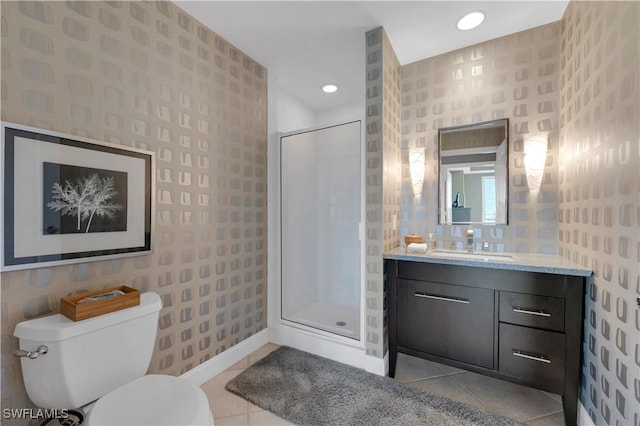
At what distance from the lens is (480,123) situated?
84.5 inches

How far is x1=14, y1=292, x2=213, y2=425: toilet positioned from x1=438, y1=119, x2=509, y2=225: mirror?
2.12m

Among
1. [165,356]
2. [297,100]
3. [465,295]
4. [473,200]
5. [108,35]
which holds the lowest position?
[165,356]

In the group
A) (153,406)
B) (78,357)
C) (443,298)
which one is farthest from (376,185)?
(78,357)

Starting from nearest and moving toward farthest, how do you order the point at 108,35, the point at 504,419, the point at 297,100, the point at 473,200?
the point at 108,35
the point at 504,419
the point at 473,200
the point at 297,100

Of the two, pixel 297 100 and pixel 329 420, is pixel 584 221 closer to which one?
Answer: pixel 329 420

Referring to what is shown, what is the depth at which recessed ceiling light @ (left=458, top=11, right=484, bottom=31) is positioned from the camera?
1.82m

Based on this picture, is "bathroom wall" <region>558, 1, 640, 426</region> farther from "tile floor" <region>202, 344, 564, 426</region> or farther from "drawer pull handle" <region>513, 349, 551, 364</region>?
"tile floor" <region>202, 344, 564, 426</region>

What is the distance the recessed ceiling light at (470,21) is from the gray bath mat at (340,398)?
2501 mm

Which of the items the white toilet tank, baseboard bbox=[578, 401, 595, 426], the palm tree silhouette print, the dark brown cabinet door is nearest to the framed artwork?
the palm tree silhouette print

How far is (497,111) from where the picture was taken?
82.7 inches

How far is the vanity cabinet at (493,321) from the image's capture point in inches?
57.2

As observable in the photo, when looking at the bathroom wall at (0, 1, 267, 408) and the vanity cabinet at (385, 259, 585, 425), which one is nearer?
the bathroom wall at (0, 1, 267, 408)

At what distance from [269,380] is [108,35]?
7.48 ft

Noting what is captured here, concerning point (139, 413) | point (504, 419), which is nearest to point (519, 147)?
point (504, 419)
